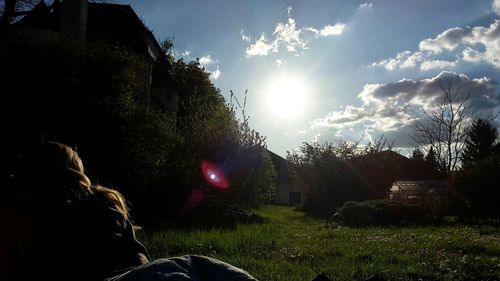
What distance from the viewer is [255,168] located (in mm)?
20297

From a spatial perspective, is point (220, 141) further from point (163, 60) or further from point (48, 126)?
point (163, 60)

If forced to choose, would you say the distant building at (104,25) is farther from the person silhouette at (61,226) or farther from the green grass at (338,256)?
the person silhouette at (61,226)

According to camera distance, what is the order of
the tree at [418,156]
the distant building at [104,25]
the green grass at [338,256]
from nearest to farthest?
1. the green grass at [338,256]
2. the distant building at [104,25]
3. the tree at [418,156]

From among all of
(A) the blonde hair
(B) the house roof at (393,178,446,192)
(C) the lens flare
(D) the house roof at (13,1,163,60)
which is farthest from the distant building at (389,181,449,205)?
(A) the blonde hair

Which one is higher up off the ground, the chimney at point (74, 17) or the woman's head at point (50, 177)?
the chimney at point (74, 17)

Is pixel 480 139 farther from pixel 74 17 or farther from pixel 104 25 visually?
pixel 74 17

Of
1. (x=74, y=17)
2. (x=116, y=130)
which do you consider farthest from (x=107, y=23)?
(x=116, y=130)

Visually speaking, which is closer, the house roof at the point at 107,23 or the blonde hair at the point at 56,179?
the blonde hair at the point at 56,179

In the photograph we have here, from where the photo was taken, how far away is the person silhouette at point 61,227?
108 inches

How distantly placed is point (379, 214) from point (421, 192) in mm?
12418

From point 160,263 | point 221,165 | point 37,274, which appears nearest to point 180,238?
point 37,274

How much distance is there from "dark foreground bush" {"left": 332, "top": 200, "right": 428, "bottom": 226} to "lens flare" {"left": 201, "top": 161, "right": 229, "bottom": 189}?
5.02 m

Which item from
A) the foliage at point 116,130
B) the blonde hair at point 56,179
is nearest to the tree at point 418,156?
the foliage at point 116,130

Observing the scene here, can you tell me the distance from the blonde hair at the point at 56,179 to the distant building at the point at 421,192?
24438mm
